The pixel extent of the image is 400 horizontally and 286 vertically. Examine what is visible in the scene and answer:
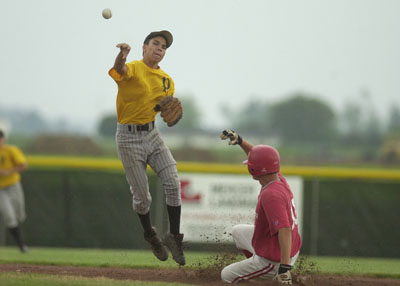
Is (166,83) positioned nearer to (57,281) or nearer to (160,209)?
(57,281)

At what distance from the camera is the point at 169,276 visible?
20.3ft

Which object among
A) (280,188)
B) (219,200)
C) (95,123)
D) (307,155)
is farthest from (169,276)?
(95,123)

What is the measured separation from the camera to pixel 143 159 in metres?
5.98

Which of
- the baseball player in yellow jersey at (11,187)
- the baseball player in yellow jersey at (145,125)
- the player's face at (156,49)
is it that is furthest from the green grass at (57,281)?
the baseball player in yellow jersey at (11,187)

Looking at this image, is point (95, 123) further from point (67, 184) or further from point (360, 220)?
point (360, 220)

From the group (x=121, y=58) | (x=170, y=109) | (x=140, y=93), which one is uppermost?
(x=121, y=58)

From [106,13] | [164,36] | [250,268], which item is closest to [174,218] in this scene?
[250,268]

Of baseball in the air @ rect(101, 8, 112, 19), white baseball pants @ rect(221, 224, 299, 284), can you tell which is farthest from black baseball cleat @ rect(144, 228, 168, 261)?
baseball in the air @ rect(101, 8, 112, 19)

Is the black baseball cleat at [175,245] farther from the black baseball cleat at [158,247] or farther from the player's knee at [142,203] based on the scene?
the player's knee at [142,203]

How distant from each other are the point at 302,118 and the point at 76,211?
67.3 ft

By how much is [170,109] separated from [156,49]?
1.78 feet

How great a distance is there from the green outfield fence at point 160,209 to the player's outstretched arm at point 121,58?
6317 mm

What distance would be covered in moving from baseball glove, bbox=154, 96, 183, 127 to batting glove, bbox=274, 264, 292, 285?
1736mm

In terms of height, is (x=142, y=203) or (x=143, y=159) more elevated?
(x=143, y=159)
